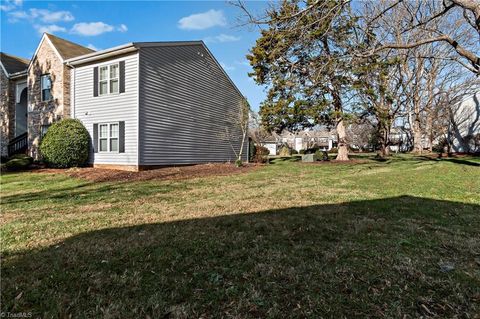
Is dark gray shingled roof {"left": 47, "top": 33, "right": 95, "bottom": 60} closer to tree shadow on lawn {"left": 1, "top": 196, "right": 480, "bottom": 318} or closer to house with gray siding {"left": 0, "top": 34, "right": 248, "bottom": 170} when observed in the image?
house with gray siding {"left": 0, "top": 34, "right": 248, "bottom": 170}

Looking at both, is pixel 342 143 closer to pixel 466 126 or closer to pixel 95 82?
pixel 95 82

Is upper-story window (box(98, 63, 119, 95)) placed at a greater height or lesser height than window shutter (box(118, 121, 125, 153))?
greater

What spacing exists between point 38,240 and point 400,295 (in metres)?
4.30

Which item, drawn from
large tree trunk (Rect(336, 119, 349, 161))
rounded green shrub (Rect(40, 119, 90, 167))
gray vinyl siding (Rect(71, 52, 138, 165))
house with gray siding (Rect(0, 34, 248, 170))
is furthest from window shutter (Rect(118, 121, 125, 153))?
large tree trunk (Rect(336, 119, 349, 161))

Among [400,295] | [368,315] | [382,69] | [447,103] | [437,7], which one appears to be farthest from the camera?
[447,103]

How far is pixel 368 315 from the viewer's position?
2.17 m

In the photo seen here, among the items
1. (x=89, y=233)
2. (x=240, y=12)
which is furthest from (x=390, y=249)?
(x=240, y=12)

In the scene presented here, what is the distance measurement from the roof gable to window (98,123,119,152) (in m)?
10.1

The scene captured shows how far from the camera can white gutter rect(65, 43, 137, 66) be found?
42.9 feet

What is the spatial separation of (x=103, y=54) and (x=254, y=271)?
46.6ft

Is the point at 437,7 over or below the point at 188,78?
over

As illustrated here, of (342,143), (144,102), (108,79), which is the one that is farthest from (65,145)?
(342,143)

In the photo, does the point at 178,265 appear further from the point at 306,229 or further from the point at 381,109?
the point at 381,109

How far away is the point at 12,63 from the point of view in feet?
64.9
